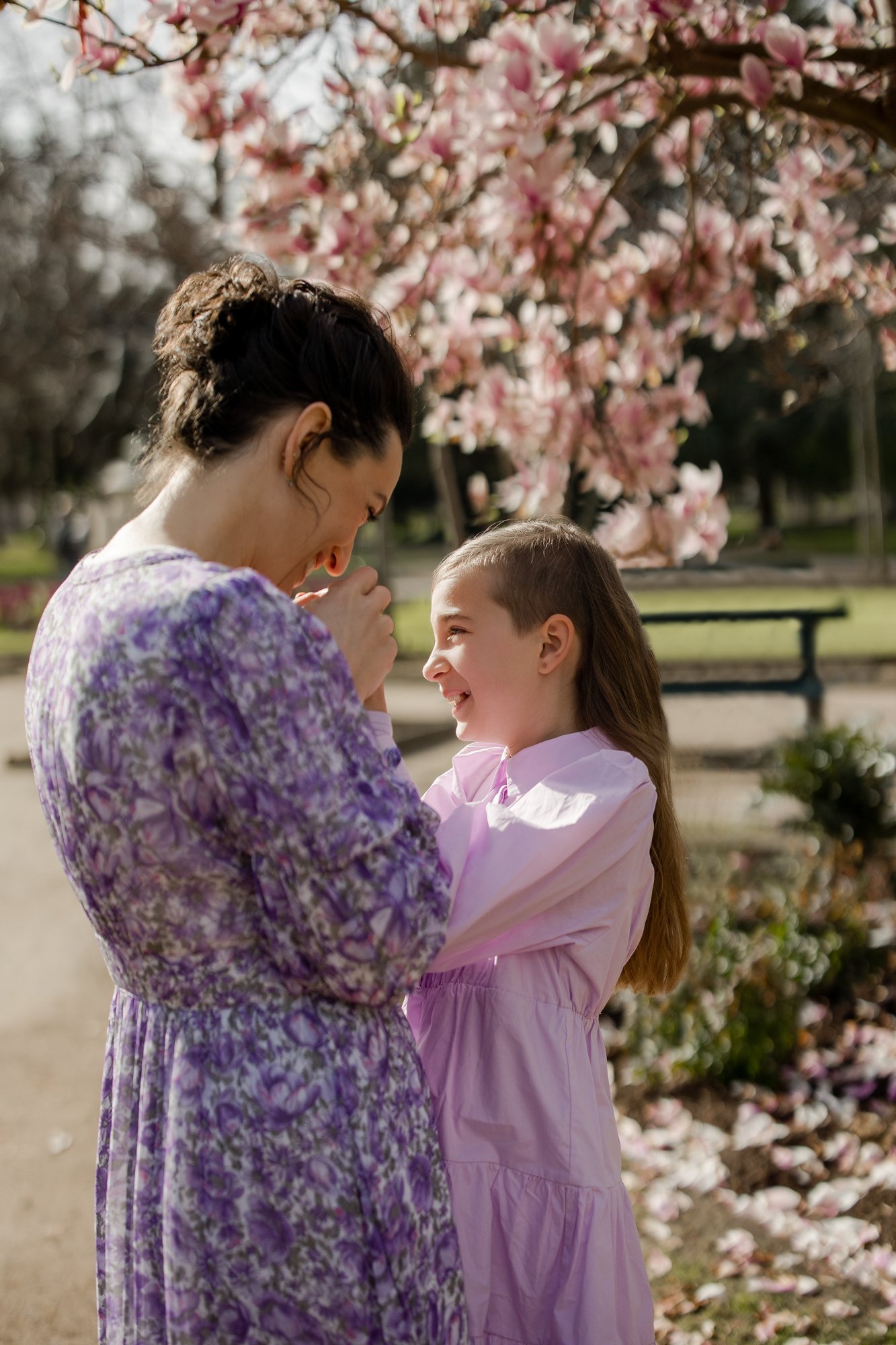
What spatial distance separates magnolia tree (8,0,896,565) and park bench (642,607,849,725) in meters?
2.60

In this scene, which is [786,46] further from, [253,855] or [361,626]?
[253,855]

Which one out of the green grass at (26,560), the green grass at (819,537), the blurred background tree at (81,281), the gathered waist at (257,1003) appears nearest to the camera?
the gathered waist at (257,1003)

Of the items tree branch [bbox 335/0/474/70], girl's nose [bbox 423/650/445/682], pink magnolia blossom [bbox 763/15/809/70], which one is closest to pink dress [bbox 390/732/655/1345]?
girl's nose [bbox 423/650/445/682]

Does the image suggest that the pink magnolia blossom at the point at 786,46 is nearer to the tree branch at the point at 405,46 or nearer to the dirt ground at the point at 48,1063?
the tree branch at the point at 405,46

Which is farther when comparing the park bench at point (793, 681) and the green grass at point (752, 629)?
the green grass at point (752, 629)

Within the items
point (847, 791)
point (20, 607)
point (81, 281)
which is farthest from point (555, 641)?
point (81, 281)

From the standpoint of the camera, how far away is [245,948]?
1325 millimetres

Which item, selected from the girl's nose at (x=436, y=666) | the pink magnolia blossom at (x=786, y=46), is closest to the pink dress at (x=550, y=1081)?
the girl's nose at (x=436, y=666)

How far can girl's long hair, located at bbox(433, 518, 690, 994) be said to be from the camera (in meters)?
1.78

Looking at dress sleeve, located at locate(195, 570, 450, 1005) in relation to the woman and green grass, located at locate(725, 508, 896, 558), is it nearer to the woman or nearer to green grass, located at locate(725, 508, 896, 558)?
the woman

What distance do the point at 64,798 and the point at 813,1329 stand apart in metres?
2.16

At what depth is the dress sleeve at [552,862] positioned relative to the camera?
1.49 m

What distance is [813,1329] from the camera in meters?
2.63

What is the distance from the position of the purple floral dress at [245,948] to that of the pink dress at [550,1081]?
19cm
